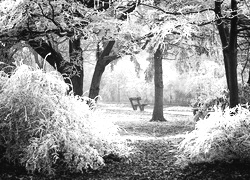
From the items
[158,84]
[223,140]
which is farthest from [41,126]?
[158,84]

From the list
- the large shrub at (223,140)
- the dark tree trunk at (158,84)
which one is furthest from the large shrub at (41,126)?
the dark tree trunk at (158,84)

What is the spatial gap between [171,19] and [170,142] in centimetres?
285

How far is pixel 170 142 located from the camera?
26.0 feet

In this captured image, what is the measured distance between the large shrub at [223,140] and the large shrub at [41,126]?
1.55 m

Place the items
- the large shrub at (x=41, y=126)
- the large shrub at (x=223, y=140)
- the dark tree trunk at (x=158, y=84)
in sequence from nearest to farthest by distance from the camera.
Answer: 1. the large shrub at (x=223, y=140)
2. the large shrub at (x=41, y=126)
3. the dark tree trunk at (x=158, y=84)

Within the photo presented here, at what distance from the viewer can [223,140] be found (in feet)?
15.8

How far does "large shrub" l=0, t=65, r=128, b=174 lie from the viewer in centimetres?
496

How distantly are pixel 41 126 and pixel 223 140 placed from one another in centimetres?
269

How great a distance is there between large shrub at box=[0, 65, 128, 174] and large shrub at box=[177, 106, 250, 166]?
1.55 m

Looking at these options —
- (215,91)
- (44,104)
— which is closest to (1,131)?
(44,104)

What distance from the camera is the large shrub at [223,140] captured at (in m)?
4.66

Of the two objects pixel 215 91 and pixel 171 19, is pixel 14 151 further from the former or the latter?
pixel 215 91

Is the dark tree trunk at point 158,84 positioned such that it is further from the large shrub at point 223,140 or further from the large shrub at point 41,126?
the large shrub at point 223,140

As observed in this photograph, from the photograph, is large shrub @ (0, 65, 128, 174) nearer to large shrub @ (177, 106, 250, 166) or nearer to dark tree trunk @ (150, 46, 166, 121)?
large shrub @ (177, 106, 250, 166)
